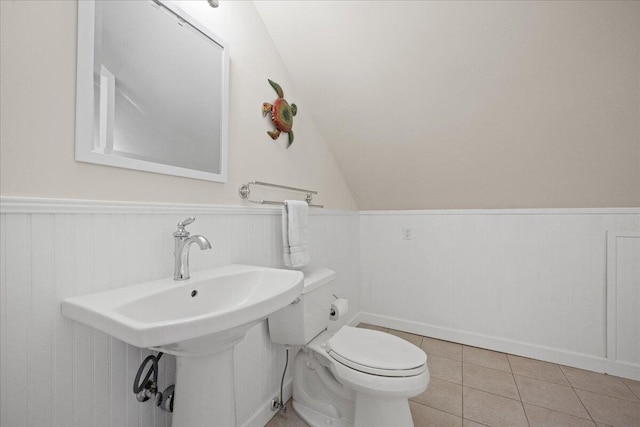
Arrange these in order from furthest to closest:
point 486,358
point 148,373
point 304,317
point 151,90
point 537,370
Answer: point 486,358, point 537,370, point 304,317, point 151,90, point 148,373

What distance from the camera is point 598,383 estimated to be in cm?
173

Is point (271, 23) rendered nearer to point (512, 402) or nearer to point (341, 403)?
point (341, 403)

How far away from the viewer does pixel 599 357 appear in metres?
1.86

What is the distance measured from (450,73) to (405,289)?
170 cm

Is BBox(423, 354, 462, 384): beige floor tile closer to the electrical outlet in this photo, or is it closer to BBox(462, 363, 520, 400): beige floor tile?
BBox(462, 363, 520, 400): beige floor tile

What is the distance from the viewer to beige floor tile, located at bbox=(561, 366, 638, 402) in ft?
5.37

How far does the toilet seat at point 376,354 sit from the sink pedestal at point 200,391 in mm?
559

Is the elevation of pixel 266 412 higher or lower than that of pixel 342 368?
lower

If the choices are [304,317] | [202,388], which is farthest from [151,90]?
[304,317]

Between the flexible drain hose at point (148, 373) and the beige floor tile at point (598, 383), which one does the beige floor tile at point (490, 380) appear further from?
the flexible drain hose at point (148, 373)

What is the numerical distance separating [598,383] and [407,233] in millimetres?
1470

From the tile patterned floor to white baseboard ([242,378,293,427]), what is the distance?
43 mm

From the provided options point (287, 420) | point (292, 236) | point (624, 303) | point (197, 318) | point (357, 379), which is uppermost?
point (292, 236)

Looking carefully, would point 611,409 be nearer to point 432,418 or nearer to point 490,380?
point 490,380
